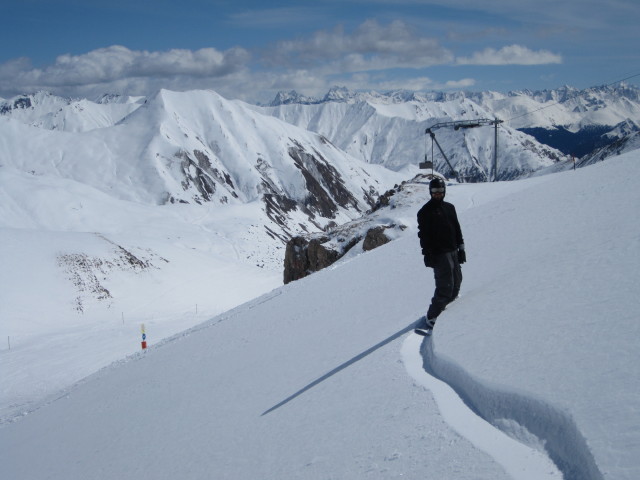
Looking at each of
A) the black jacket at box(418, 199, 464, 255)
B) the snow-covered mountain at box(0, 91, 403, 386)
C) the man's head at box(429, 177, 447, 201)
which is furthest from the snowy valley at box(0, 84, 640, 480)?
the snow-covered mountain at box(0, 91, 403, 386)

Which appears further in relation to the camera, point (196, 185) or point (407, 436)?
point (196, 185)

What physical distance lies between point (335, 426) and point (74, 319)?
131 ft

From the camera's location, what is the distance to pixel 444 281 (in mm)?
7309

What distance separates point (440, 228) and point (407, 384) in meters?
2.66

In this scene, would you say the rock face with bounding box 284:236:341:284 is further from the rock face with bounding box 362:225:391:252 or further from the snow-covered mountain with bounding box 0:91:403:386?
the snow-covered mountain with bounding box 0:91:403:386

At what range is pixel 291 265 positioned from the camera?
32469 millimetres

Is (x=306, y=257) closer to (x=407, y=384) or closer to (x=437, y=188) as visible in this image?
(x=437, y=188)

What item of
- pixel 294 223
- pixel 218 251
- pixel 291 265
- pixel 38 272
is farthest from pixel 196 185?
pixel 291 265

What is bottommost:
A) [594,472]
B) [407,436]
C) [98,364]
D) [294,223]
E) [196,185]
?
[294,223]

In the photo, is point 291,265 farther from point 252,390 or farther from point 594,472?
point 594,472

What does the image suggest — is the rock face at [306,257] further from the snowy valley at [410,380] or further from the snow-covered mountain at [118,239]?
the snowy valley at [410,380]

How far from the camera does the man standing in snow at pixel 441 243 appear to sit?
7.26m

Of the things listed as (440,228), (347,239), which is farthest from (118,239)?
(440,228)

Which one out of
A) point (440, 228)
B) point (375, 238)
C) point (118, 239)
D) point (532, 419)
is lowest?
point (118, 239)
